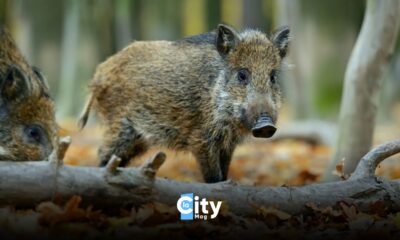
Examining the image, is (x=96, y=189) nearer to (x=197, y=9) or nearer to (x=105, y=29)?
(x=105, y=29)

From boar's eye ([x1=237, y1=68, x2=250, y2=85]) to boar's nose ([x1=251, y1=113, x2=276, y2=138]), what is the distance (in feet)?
2.10

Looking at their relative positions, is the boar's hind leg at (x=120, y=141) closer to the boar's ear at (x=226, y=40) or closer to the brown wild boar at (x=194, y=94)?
the brown wild boar at (x=194, y=94)

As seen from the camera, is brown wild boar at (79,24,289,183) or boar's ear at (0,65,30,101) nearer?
boar's ear at (0,65,30,101)

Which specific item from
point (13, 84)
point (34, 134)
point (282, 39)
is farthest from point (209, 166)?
point (13, 84)

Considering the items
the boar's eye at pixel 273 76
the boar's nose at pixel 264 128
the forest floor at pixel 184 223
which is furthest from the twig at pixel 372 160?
the boar's eye at pixel 273 76

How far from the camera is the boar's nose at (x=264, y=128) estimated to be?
20.5 ft

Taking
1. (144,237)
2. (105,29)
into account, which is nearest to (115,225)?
(144,237)

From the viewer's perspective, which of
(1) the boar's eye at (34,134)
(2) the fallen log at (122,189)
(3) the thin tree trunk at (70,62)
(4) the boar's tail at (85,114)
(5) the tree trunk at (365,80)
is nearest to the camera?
(2) the fallen log at (122,189)

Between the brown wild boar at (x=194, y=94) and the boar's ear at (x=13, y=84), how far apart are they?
52.6 inches

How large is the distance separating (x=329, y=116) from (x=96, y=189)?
892 centimetres

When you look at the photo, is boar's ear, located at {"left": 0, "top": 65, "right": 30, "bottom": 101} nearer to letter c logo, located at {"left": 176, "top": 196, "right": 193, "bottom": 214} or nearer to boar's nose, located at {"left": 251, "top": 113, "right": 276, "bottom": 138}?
boar's nose, located at {"left": 251, "top": 113, "right": 276, "bottom": 138}

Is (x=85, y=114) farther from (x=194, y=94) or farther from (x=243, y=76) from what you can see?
(x=243, y=76)

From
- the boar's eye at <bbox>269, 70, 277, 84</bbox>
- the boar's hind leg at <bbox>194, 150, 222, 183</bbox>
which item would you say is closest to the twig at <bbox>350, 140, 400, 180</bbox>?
the boar's eye at <bbox>269, 70, 277, 84</bbox>

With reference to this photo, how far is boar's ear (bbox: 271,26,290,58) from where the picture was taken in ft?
23.8
